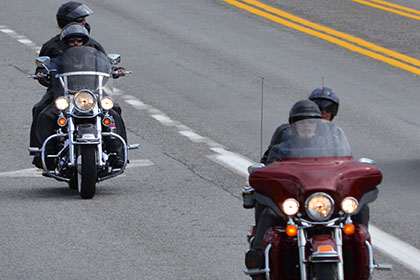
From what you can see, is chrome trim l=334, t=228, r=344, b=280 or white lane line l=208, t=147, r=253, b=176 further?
white lane line l=208, t=147, r=253, b=176

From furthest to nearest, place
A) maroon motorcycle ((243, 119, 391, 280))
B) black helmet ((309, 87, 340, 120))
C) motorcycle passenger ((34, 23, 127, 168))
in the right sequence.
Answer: motorcycle passenger ((34, 23, 127, 168)), black helmet ((309, 87, 340, 120)), maroon motorcycle ((243, 119, 391, 280))

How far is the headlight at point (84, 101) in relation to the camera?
12.8m

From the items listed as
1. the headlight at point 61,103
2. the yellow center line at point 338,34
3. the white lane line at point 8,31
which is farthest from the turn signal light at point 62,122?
the white lane line at point 8,31

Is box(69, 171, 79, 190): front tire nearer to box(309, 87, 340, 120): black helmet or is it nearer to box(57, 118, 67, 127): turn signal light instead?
box(57, 118, 67, 127): turn signal light

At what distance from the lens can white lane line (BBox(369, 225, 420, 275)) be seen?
1013 cm

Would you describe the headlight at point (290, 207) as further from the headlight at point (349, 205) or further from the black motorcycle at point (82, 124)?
the black motorcycle at point (82, 124)

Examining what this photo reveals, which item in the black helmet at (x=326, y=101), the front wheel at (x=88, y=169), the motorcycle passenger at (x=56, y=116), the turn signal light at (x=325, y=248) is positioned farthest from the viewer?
the motorcycle passenger at (x=56, y=116)

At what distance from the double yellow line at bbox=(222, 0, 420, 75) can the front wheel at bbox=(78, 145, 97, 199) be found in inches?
367

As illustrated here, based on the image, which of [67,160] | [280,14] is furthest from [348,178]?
[280,14]

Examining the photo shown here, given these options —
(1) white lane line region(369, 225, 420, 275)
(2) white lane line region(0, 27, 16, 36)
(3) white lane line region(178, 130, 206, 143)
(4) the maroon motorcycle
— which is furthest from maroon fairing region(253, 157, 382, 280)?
(2) white lane line region(0, 27, 16, 36)

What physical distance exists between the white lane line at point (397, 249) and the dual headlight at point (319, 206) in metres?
1.99

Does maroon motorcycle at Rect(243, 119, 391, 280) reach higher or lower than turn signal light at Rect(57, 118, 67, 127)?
higher

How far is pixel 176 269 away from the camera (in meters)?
9.91

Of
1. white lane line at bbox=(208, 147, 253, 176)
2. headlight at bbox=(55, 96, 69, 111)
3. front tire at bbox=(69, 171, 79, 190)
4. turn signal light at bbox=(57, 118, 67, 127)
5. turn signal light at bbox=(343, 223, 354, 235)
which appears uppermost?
turn signal light at bbox=(343, 223, 354, 235)
